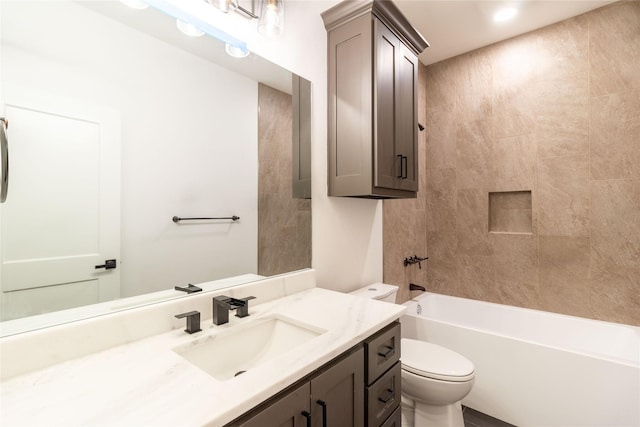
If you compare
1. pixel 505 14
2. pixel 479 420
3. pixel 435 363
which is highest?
pixel 505 14

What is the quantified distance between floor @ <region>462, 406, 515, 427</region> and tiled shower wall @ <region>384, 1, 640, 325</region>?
3.10 feet

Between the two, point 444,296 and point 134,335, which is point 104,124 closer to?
point 134,335

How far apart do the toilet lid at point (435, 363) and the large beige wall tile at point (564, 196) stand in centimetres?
141

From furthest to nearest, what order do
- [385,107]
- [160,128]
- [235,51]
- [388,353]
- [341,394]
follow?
[385,107] < [235,51] < [388,353] < [160,128] < [341,394]

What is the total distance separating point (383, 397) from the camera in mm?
1112

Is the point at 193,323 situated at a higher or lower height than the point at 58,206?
lower

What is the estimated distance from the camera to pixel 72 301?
85 cm

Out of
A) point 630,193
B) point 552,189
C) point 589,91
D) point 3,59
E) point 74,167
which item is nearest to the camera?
point 3,59

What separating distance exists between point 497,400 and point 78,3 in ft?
9.30

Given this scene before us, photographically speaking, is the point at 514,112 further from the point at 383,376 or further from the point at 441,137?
the point at 383,376

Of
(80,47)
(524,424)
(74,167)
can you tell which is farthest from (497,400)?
(80,47)

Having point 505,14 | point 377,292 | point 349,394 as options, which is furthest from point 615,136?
point 349,394

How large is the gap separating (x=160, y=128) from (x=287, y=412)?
996 millimetres

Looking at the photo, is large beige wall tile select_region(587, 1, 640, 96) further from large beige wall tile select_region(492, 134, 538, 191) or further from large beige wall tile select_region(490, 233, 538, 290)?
large beige wall tile select_region(490, 233, 538, 290)
